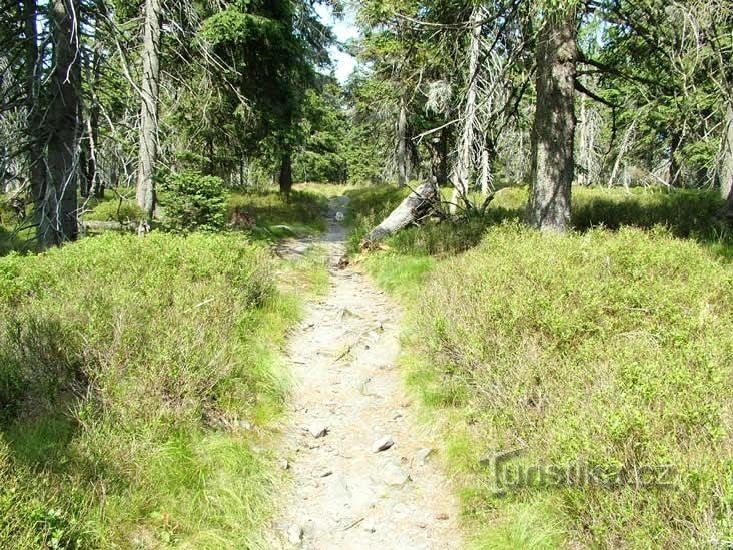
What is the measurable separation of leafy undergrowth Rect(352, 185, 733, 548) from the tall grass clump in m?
0.01

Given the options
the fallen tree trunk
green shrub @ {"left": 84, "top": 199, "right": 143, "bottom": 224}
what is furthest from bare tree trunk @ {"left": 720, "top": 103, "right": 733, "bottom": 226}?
green shrub @ {"left": 84, "top": 199, "right": 143, "bottom": 224}

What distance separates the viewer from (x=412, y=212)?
494 inches

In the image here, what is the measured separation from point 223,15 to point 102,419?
1278cm

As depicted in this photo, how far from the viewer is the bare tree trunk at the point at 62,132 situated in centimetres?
781

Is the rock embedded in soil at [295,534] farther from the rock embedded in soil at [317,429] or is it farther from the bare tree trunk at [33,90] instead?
the bare tree trunk at [33,90]

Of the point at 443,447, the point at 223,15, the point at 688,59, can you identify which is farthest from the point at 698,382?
the point at 223,15

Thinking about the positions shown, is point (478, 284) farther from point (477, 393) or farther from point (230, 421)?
point (230, 421)

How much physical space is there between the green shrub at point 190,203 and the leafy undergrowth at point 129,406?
3.46 metres

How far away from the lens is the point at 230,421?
4.57 metres

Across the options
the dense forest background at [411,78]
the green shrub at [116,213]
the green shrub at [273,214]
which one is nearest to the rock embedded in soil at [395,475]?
the dense forest background at [411,78]

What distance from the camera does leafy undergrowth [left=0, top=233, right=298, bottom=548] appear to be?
9.97ft

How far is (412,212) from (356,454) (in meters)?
8.68

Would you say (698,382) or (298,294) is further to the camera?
(298,294)

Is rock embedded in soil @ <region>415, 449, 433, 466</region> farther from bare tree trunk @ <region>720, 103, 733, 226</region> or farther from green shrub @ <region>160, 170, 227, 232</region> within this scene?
bare tree trunk @ <region>720, 103, 733, 226</region>
